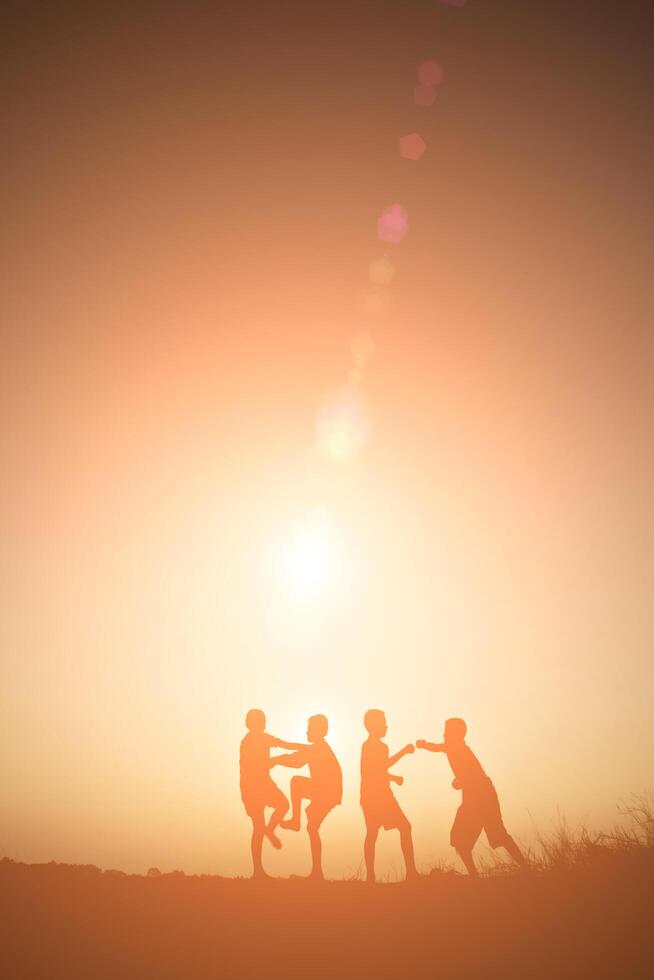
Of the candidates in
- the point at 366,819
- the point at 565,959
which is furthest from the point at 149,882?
the point at 565,959

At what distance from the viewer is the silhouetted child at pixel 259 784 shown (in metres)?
9.88

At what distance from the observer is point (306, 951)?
19.1 feet

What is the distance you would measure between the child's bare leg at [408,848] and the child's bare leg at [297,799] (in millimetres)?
1588

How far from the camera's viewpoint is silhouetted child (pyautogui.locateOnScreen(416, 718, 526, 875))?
8.97m

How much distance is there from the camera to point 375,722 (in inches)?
393

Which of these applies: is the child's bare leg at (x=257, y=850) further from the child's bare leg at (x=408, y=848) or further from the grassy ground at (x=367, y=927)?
the child's bare leg at (x=408, y=848)

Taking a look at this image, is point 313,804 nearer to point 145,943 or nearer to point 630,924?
point 145,943

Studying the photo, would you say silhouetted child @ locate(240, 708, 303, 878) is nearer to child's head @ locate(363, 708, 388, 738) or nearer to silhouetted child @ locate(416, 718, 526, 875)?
child's head @ locate(363, 708, 388, 738)

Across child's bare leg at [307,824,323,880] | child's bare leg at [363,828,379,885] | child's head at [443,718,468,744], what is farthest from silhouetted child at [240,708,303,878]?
child's head at [443,718,468,744]

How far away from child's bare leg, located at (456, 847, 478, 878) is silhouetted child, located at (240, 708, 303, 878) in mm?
2816

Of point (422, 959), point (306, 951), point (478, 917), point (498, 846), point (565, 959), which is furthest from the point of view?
point (498, 846)

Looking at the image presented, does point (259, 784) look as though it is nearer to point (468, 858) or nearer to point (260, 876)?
point (260, 876)

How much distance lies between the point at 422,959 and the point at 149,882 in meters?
6.32

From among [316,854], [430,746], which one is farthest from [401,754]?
[316,854]
